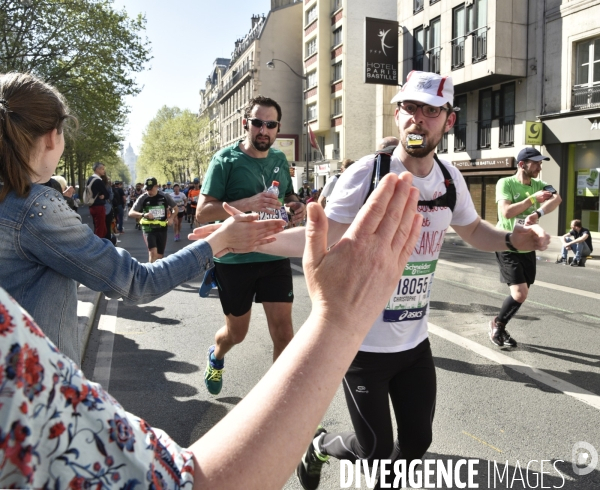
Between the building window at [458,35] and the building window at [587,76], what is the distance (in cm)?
561

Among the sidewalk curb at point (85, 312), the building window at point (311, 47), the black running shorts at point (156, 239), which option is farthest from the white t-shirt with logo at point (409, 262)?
the building window at point (311, 47)

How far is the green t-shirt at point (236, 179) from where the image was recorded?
13.9 feet

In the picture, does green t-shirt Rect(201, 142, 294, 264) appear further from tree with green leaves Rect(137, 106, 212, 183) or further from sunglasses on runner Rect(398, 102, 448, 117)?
tree with green leaves Rect(137, 106, 212, 183)

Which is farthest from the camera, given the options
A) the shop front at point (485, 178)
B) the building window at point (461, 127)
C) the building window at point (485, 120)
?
the building window at point (461, 127)

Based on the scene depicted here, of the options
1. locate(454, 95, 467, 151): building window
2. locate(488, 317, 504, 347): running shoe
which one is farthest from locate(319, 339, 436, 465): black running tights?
locate(454, 95, 467, 151): building window

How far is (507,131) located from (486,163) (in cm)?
159

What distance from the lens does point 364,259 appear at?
35.6 inches

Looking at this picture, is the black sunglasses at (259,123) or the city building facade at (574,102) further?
the city building facade at (574,102)

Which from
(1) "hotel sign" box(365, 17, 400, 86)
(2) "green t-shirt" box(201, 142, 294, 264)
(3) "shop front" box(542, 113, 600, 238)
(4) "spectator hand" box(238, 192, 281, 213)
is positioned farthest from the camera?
(1) "hotel sign" box(365, 17, 400, 86)

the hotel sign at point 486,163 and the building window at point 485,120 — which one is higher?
the building window at point 485,120

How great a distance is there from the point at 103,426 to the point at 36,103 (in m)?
1.40

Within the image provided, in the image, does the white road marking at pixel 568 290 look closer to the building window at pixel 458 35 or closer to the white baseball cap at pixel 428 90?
the white baseball cap at pixel 428 90

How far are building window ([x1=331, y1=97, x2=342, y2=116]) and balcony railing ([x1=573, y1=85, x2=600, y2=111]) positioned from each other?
26318 mm

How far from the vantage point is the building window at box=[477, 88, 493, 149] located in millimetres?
24266
